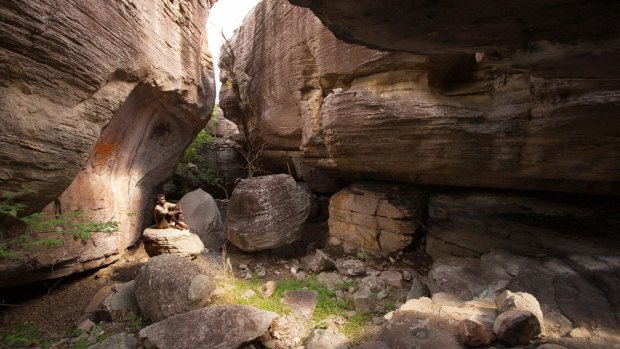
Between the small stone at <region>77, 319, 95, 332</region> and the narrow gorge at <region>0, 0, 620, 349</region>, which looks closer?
the narrow gorge at <region>0, 0, 620, 349</region>

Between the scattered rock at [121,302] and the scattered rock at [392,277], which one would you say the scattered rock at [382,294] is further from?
the scattered rock at [121,302]

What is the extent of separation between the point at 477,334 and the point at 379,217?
4496 millimetres

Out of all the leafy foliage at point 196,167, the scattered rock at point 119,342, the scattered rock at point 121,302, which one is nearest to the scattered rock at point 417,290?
the scattered rock at point 119,342

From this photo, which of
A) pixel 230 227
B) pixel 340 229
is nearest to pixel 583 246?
pixel 340 229

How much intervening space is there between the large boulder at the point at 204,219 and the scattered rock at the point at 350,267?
3.56 metres

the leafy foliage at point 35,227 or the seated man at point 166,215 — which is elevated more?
the leafy foliage at point 35,227

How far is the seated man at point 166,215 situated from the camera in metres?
6.39

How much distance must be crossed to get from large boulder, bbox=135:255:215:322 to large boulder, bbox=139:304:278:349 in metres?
0.39

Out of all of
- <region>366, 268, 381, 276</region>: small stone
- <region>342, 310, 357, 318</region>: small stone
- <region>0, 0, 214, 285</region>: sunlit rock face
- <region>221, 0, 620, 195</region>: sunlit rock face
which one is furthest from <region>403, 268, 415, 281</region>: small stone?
<region>0, 0, 214, 285</region>: sunlit rock face

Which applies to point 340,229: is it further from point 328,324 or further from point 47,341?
point 47,341

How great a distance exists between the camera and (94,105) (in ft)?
15.0

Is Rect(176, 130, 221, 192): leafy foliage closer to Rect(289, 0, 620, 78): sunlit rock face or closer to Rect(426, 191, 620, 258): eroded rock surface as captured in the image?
Rect(426, 191, 620, 258): eroded rock surface

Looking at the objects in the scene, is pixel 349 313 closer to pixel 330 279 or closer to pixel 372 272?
pixel 330 279

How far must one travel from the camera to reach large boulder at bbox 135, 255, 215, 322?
4.37 metres
